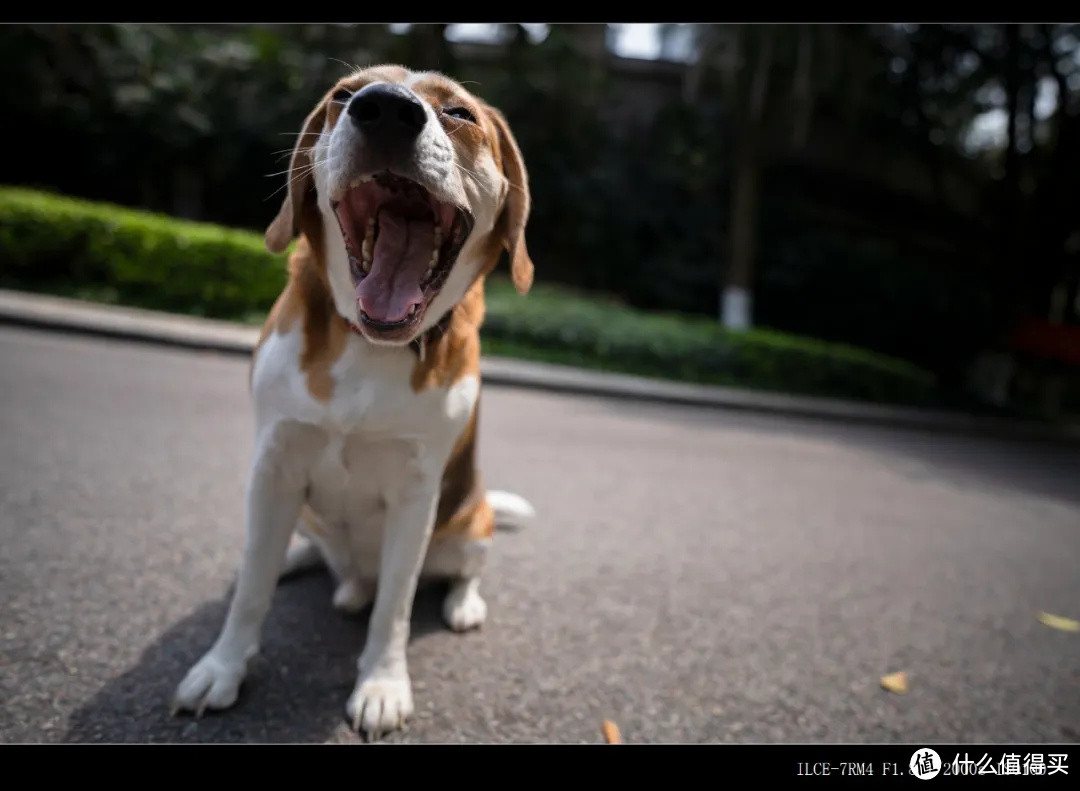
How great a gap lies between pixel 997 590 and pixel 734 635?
1855 mm

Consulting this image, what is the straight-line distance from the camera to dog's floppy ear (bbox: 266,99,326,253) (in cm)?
161

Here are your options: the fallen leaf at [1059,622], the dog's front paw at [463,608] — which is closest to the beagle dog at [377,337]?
the dog's front paw at [463,608]

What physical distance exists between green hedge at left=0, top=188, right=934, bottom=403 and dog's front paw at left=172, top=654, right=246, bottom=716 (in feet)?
25.8

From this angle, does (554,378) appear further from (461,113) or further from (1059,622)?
(461,113)

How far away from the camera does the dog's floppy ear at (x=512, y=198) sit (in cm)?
178

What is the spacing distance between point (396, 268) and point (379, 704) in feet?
3.63

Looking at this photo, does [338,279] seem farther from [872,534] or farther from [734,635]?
[872,534]

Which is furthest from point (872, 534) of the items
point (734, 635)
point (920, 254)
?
point (920, 254)

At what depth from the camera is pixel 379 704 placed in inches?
68.8

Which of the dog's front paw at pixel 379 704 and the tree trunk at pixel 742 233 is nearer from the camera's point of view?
the dog's front paw at pixel 379 704

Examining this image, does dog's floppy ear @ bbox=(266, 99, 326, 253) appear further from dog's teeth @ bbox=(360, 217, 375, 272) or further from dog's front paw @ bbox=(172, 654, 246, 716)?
dog's front paw @ bbox=(172, 654, 246, 716)

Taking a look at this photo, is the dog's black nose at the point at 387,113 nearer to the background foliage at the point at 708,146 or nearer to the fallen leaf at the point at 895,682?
the fallen leaf at the point at 895,682

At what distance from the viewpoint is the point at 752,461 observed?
5.78 meters

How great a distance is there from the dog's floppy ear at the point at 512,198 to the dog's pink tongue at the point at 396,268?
0.78 feet
